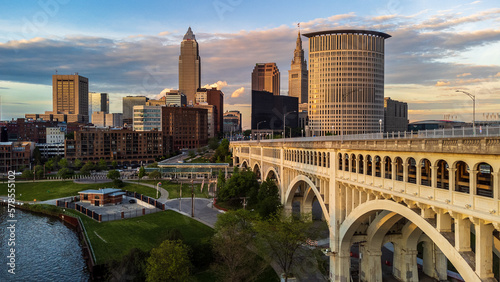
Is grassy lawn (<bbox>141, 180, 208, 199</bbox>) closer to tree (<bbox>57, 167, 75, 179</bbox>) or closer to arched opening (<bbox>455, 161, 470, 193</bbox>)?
tree (<bbox>57, 167, 75, 179</bbox>)

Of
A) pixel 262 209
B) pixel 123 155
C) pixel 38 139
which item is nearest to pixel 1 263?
pixel 262 209

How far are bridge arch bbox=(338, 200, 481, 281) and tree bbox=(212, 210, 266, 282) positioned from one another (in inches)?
386

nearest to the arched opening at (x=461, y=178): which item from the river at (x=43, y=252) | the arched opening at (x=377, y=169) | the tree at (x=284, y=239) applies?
the arched opening at (x=377, y=169)

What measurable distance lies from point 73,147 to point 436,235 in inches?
5921

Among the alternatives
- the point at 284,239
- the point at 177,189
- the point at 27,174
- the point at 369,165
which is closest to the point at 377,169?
the point at 369,165

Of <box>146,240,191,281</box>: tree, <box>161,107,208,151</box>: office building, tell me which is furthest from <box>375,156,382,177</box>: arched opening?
<box>161,107,208,151</box>: office building

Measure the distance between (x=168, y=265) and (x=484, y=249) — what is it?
28173 mm

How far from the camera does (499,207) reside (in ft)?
65.3

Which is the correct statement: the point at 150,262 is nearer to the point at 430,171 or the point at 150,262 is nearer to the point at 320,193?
the point at 320,193

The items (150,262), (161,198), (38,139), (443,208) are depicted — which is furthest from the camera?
(38,139)

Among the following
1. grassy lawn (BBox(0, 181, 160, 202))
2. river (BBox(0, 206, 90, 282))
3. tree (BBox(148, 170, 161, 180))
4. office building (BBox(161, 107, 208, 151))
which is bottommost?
river (BBox(0, 206, 90, 282))

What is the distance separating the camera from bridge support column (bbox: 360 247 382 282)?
40.5 meters

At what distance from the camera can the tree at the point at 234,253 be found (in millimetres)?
41281

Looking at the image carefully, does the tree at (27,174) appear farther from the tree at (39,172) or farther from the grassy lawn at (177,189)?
the grassy lawn at (177,189)
